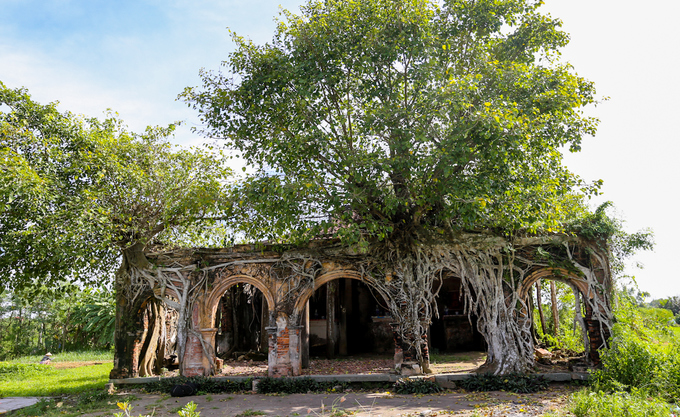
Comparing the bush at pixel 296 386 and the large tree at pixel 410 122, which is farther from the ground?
the large tree at pixel 410 122

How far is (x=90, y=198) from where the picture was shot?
1009cm

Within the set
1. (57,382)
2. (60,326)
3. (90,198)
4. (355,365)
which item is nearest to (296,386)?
(355,365)

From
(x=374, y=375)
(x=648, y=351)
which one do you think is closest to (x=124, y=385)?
(x=374, y=375)

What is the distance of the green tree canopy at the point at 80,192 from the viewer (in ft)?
31.3

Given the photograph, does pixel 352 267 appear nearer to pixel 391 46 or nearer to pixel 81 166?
pixel 391 46

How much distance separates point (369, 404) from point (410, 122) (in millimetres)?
5731

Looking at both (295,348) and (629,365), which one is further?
(295,348)

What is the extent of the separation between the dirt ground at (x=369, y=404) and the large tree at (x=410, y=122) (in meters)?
1.64

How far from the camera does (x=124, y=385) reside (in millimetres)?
11617

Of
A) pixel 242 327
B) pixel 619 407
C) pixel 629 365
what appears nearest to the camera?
pixel 619 407

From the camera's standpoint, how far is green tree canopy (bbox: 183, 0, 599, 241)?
8.50m

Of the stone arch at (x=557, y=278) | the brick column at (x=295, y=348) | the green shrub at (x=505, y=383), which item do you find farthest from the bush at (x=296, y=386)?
the stone arch at (x=557, y=278)

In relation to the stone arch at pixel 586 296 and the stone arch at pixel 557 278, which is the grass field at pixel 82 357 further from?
the stone arch at pixel 586 296

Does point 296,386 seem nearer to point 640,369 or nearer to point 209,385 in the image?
point 209,385
